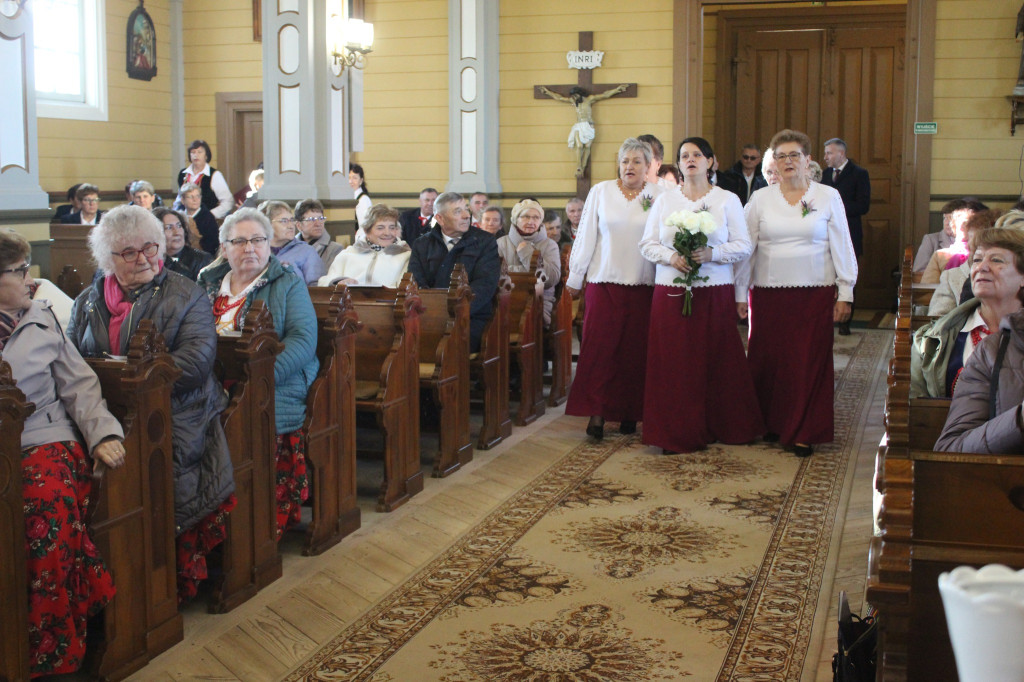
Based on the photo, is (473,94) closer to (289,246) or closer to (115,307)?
(289,246)

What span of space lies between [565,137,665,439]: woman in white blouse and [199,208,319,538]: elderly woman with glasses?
194 cm

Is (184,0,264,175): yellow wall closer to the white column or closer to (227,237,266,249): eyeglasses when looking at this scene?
the white column

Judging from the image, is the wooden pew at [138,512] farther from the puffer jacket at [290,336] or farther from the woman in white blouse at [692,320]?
the woman in white blouse at [692,320]

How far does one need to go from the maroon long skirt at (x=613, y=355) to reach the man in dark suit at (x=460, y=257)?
53 cm

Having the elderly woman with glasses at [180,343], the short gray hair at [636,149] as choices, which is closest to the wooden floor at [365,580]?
the elderly woman with glasses at [180,343]

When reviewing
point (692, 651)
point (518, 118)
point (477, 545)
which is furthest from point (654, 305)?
point (518, 118)

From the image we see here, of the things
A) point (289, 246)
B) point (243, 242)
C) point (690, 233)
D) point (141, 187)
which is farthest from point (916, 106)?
point (243, 242)

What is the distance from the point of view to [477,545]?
398cm

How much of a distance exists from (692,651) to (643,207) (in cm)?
280

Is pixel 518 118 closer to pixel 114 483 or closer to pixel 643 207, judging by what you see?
pixel 643 207

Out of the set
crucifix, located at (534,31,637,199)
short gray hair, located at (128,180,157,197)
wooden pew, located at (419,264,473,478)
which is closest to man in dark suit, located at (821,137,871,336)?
crucifix, located at (534,31,637,199)

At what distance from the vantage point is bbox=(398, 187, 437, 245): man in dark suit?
8.75 metres

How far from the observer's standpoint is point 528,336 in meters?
6.07

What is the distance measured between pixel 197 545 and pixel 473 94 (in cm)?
780
